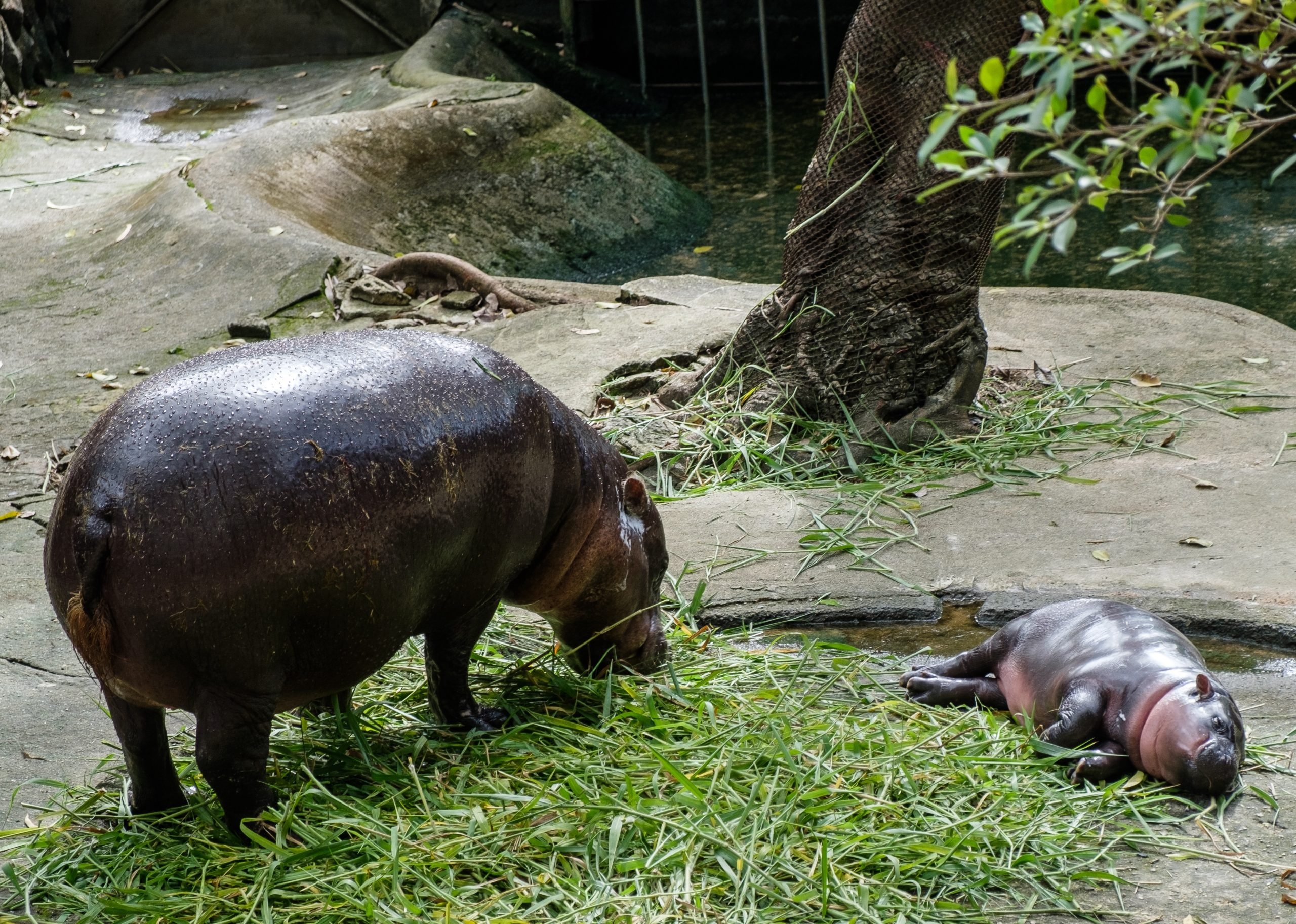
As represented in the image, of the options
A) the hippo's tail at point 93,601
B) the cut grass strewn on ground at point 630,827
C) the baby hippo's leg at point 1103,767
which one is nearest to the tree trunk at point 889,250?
the cut grass strewn on ground at point 630,827

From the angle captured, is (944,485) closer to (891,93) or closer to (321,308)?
(891,93)

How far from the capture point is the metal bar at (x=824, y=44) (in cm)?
1509

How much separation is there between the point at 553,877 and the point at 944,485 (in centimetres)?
305

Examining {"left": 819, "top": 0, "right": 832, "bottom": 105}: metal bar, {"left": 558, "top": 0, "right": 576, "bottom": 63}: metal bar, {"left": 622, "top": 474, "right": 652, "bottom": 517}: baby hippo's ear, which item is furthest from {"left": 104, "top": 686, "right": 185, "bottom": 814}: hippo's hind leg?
{"left": 558, "top": 0, "right": 576, "bottom": 63}: metal bar

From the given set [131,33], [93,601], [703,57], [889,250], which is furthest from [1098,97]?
[131,33]

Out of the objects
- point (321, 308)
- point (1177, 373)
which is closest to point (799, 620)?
point (1177, 373)

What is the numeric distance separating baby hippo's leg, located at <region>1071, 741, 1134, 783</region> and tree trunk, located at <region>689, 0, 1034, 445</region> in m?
2.48

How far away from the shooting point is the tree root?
27.7 feet

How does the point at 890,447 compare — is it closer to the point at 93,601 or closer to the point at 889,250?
the point at 889,250

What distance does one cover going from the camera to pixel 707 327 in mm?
7336

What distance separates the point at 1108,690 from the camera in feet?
12.2

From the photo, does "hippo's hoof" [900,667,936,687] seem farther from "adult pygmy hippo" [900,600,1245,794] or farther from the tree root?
the tree root

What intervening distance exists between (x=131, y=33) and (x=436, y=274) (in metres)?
10.1

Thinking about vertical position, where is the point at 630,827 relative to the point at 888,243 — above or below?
below
